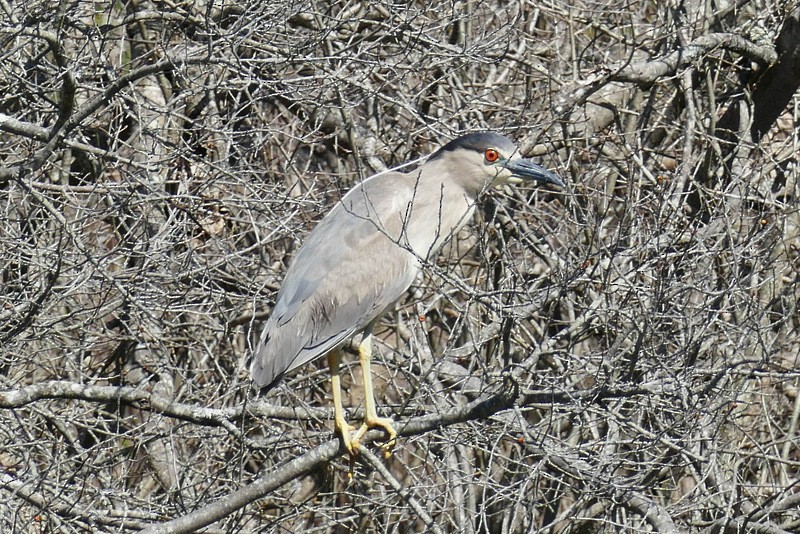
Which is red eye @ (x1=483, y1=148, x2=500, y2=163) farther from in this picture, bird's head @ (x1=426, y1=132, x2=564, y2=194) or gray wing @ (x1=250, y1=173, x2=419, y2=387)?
gray wing @ (x1=250, y1=173, x2=419, y2=387)

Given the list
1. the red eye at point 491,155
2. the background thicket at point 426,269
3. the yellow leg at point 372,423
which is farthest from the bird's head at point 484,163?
the yellow leg at point 372,423

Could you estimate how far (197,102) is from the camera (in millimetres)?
6371

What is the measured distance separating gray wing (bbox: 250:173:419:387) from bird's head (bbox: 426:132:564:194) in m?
0.28

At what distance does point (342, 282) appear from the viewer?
4.84 meters

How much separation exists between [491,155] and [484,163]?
6 cm

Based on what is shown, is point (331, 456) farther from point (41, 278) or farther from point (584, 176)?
point (584, 176)

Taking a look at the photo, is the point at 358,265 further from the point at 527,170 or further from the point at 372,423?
the point at 527,170

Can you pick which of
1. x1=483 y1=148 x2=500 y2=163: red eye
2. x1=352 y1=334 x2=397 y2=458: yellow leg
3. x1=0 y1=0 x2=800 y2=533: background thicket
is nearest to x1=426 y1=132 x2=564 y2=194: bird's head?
x1=483 y1=148 x2=500 y2=163: red eye

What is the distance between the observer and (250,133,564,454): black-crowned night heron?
4.72 meters

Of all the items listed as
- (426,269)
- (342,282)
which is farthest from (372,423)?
(426,269)

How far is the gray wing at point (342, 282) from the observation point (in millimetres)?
4723

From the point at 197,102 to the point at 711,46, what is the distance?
2965mm

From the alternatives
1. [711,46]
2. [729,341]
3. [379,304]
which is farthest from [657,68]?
[379,304]

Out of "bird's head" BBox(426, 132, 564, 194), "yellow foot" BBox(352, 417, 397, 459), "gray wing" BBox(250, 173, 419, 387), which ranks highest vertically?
"bird's head" BBox(426, 132, 564, 194)
